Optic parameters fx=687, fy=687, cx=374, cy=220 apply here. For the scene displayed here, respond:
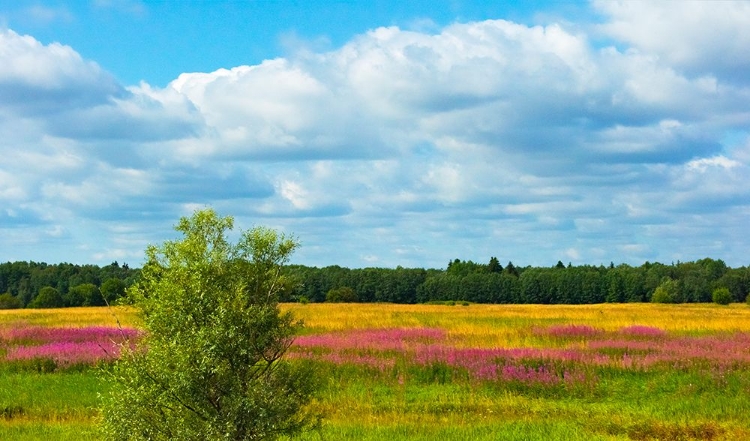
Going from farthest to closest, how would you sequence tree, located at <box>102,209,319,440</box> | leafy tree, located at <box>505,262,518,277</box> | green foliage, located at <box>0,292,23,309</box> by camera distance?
leafy tree, located at <box>505,262,518,277</box> → green foliage, located at <box>0,292,23,309</box> → tree, located at <box>102,209,319,440</box>

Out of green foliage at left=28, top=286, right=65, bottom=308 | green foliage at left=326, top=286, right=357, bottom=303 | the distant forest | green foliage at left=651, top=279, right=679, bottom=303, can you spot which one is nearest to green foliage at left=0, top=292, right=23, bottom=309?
green foliage at left=28, top=286, right=65, bottom=308

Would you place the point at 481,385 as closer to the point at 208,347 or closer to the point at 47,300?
the point at 208,347

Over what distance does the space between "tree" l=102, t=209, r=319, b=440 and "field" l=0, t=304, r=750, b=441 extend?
47.9 inches

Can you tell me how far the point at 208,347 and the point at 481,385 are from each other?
43.2 ft

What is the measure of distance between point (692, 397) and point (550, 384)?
3.84m

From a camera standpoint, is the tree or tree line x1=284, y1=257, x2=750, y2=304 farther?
tree line x1=284, y1=257, x2=750, y2=304

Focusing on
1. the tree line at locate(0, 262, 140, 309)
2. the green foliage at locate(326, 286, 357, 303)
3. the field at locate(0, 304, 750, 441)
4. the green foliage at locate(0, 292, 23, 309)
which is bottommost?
the field at locate(0, 304, 750, 441)

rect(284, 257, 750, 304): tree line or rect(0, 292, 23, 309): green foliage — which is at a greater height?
rect(284, 257, 750, 304): tree line

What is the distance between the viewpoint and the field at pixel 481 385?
48.3ft

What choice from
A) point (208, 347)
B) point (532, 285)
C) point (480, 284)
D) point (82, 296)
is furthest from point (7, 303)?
point (208, 347)

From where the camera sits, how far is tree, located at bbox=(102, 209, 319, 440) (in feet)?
29.7

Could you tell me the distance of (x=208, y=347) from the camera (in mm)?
8961

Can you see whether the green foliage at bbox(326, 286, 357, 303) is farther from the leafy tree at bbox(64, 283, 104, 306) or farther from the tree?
the tree

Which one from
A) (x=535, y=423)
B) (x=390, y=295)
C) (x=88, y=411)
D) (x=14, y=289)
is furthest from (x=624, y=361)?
(x=14, y=289)
